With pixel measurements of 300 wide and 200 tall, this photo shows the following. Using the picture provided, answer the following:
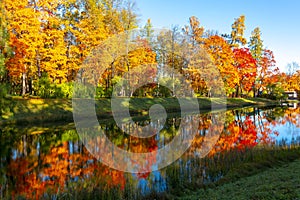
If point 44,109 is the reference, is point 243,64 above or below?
above

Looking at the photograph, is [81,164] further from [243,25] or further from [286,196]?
[243,25]

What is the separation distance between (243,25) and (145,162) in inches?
1670

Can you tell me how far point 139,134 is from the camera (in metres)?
16.5

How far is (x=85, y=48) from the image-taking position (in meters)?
29.9

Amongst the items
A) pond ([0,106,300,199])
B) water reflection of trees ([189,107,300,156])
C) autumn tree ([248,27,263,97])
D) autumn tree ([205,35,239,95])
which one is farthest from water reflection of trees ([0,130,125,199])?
autumn tree ([248,27,263,97])

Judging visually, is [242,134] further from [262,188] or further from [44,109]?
[44,109]

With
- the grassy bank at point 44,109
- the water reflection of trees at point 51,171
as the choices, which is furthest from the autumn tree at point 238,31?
the water reflection of trees at point 51,171

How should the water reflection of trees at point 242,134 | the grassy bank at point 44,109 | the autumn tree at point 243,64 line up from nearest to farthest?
the water reflection of trees at point 242,134 < the grassy bank at point 44,109 < the autumn tree at point 243,64

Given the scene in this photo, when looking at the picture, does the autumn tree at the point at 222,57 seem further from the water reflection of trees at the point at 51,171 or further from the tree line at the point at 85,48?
the water reflection of trees at the point at 51,171

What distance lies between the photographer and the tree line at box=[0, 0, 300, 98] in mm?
23359

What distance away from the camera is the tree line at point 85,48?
2336cm

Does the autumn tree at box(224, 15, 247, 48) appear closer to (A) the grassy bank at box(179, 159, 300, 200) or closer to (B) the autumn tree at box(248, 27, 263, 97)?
(B) the autumn tree at box(248, 27, 263, 97)

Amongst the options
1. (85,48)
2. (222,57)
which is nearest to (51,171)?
(85,48)

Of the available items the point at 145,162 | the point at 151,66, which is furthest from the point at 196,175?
the point at 151,66
